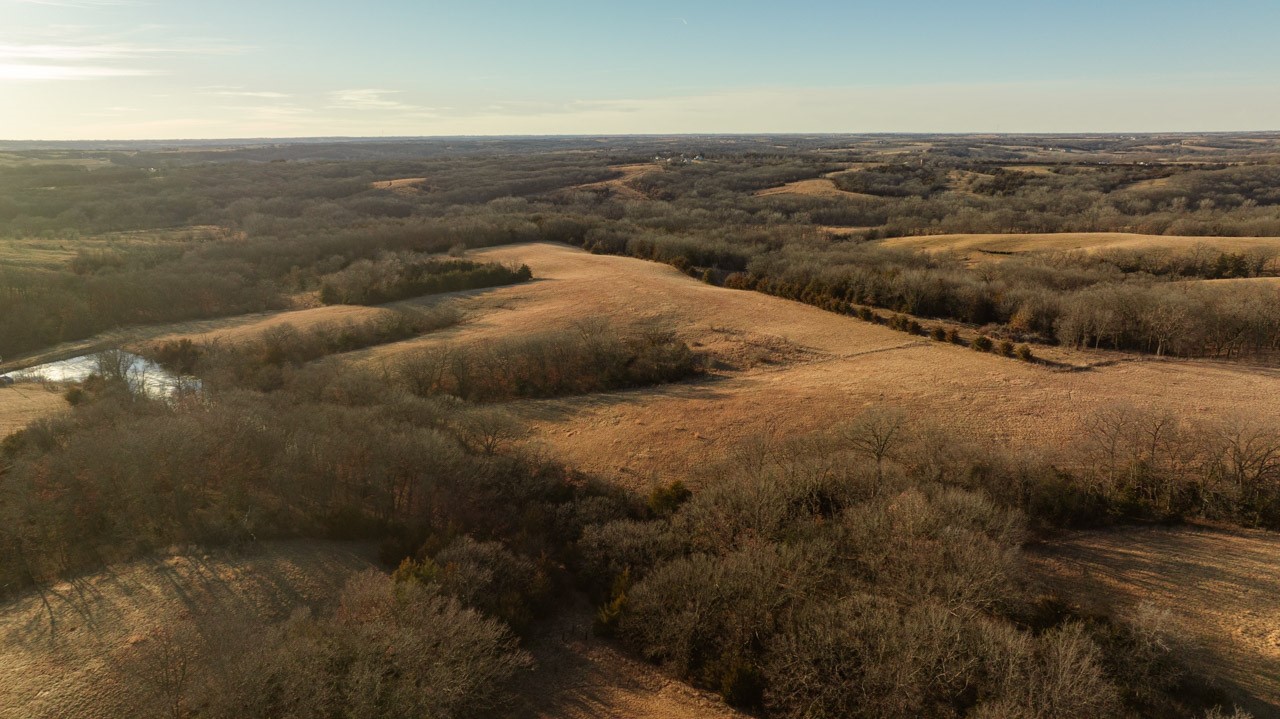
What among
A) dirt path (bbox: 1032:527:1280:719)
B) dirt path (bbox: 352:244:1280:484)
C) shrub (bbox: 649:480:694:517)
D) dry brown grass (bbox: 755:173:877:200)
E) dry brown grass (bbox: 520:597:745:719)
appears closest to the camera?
dry brown grass (bbox: 520:597:745:719)

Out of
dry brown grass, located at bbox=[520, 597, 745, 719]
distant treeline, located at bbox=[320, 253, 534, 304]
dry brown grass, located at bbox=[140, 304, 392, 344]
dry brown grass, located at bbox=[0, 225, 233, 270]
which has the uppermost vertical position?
dry brown grass, located at bbox=[0, 225, 233, 270]

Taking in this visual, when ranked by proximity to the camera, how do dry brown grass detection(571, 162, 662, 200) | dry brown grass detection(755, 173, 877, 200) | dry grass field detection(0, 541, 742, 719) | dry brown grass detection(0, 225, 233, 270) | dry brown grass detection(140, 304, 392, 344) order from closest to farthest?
1. dry grass field detection(0, 541, 742, 719)
2. dry brown grass detection(140, 304, 392, 344)
3. dry brown grass detection(0, 225, 233, 270)
4. dry brown grass detection(755, 173, 877, 200)
5. dry brown grass detection(571, 162, 662, 200)

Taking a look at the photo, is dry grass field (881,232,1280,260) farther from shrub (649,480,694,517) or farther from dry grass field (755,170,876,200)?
shrub (649,480,694,517)

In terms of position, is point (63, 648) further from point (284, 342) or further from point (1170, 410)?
point (1170, 410)

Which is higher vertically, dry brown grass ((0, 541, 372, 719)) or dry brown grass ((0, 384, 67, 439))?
dry brown grass ((0, 384, 67, 439))

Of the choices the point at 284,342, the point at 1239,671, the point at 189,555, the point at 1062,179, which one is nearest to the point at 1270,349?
the point at 1239,671

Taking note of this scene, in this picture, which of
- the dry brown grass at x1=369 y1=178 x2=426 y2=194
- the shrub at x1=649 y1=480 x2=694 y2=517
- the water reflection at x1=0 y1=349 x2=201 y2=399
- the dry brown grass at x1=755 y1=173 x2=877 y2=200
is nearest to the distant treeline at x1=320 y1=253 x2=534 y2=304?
the water reflection at x1=0 y1=349 x2=201 y2=399

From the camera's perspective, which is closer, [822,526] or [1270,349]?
[822,526]

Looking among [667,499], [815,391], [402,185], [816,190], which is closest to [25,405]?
[667,499]
